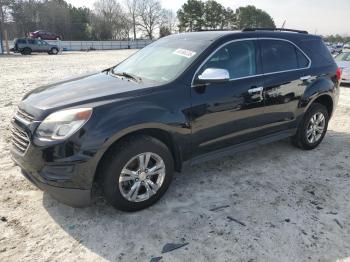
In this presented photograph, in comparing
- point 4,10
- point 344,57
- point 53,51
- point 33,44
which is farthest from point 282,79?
point 4,10

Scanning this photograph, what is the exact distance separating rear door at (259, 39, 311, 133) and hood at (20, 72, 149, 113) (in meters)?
1.83

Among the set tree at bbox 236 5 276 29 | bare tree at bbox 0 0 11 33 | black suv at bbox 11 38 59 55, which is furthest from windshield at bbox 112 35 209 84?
tree at bbox 236 5 276 29

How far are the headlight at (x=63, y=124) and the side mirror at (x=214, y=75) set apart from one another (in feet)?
4.29

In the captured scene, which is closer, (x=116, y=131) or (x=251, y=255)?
(x=251, y=255)

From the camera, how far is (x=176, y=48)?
4.27m

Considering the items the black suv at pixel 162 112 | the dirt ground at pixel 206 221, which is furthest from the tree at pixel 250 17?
the dirt ground at pixel 206 221

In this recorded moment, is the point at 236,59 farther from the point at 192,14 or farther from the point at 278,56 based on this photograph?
the point at 192,14

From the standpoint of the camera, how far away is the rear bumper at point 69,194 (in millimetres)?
3104

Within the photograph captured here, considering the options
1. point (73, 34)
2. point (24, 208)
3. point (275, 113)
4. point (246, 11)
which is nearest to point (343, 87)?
point (275, 113)

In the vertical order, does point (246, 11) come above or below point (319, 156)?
above

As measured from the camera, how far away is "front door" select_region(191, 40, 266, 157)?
Result: 3.77 meters

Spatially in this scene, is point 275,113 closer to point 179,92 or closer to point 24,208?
point 179,92

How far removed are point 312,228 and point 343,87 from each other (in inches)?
404

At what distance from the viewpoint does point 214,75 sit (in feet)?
12.0
